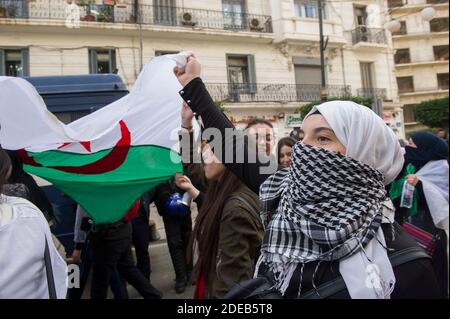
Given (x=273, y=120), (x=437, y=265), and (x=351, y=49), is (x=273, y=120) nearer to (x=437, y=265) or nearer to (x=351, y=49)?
(x=351, y=49)

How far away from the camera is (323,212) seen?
3.36 feet

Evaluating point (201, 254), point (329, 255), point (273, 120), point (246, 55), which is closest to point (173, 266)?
point (273, 120)

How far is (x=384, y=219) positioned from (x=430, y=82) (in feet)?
15.9

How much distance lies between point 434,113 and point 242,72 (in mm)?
2378

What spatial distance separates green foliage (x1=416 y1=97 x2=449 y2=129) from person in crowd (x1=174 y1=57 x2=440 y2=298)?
3329mm

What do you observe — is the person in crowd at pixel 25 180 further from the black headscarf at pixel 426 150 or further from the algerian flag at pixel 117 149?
the black headscarf at pixel 426 150

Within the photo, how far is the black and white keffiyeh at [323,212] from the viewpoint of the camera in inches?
38.2

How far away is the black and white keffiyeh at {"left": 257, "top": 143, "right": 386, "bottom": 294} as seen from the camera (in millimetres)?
969

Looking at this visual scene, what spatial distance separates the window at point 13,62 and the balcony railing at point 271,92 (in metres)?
1.31

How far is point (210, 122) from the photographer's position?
1.49 metres

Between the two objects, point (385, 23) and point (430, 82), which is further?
point (430, 82)

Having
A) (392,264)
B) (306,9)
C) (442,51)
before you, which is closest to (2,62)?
(392,264)

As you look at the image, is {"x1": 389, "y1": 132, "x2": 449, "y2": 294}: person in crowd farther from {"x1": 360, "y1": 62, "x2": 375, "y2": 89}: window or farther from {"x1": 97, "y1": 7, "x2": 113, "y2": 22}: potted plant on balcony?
{"x1": 97, "y1": 7, "x2": 113, "y2": 22}: potted plant on balcony

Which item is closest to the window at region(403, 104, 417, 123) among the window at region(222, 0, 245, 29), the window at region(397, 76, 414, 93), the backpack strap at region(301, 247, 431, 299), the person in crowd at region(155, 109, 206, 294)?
the window at region(397, 76, 414, 93)
